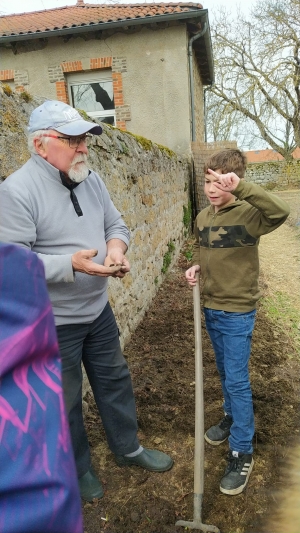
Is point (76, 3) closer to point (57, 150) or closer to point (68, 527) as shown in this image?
point (57, 150)

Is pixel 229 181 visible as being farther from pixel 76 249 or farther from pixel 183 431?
pixel 183 431

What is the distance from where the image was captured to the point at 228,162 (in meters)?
2.24

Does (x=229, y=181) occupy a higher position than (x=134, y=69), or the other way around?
(x=134, y=69)

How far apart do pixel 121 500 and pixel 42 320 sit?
191 cm

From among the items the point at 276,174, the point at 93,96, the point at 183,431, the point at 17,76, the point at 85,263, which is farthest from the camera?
the point at 276,174

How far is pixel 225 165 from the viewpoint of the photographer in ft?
7.34

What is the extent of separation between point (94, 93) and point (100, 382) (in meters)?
10.4

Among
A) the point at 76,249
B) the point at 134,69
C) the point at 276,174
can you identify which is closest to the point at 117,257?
the point at 76,249

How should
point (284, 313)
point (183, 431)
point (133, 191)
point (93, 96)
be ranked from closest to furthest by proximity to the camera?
point (183, 431) < point (133, 191) < point (284, 313) < point (93, 96)


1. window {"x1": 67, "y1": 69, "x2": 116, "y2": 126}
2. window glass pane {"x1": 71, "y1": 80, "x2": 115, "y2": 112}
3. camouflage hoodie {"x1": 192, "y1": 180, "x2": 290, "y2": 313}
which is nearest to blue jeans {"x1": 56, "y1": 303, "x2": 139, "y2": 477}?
camouflage hoodie {"x1": 192, "y1": 180, "x2": 290, "y2": 313}

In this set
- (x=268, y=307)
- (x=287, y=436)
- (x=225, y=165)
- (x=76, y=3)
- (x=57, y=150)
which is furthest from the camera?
(x=76, y=3)

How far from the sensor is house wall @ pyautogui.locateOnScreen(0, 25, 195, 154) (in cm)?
1035

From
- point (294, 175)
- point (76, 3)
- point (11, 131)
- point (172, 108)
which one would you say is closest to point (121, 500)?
point (11, 131)

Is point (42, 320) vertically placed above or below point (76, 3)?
below
